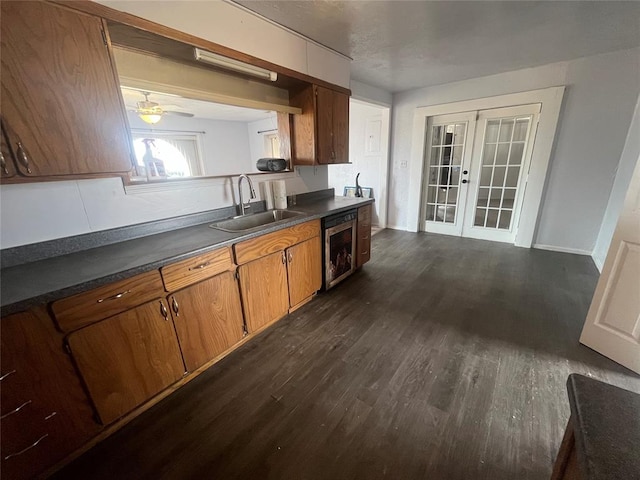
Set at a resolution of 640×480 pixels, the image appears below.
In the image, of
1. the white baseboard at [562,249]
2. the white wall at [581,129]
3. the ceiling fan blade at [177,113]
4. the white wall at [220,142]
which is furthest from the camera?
the white baseboard at [562,249]

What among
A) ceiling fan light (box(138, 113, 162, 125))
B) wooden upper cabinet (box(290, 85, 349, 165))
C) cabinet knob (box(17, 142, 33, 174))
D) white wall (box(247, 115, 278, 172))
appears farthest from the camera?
wooden upper cabinet (box(290, 85, 349, 165))

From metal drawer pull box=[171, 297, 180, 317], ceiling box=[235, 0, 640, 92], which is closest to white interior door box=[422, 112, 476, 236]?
ceiling box=[235, 0, 640, 92]

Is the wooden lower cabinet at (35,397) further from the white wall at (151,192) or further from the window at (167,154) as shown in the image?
the window at (167,154)

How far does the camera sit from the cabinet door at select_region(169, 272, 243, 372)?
1.55m

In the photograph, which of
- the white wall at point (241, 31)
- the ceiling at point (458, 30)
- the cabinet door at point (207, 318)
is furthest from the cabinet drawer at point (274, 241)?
the ceiling at point (458, 30)

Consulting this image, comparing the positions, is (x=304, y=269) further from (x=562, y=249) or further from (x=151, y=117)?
(x=562, y=249)

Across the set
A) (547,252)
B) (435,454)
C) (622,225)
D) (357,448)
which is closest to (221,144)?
(357,448)

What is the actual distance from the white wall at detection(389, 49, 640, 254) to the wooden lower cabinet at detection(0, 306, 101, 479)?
4981 mm

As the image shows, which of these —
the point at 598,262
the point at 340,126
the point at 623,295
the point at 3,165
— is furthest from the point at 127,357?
the point at 598,262

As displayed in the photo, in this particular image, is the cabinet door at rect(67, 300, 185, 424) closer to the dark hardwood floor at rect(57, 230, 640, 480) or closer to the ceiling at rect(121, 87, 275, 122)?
the dark hardwood floor at rect(57, 230, 640, 480)

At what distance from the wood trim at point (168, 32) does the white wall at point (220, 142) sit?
0.51 m

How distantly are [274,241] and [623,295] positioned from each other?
2417 mm

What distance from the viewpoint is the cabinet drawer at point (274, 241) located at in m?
1.82

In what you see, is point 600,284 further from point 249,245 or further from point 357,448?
point 249,245
